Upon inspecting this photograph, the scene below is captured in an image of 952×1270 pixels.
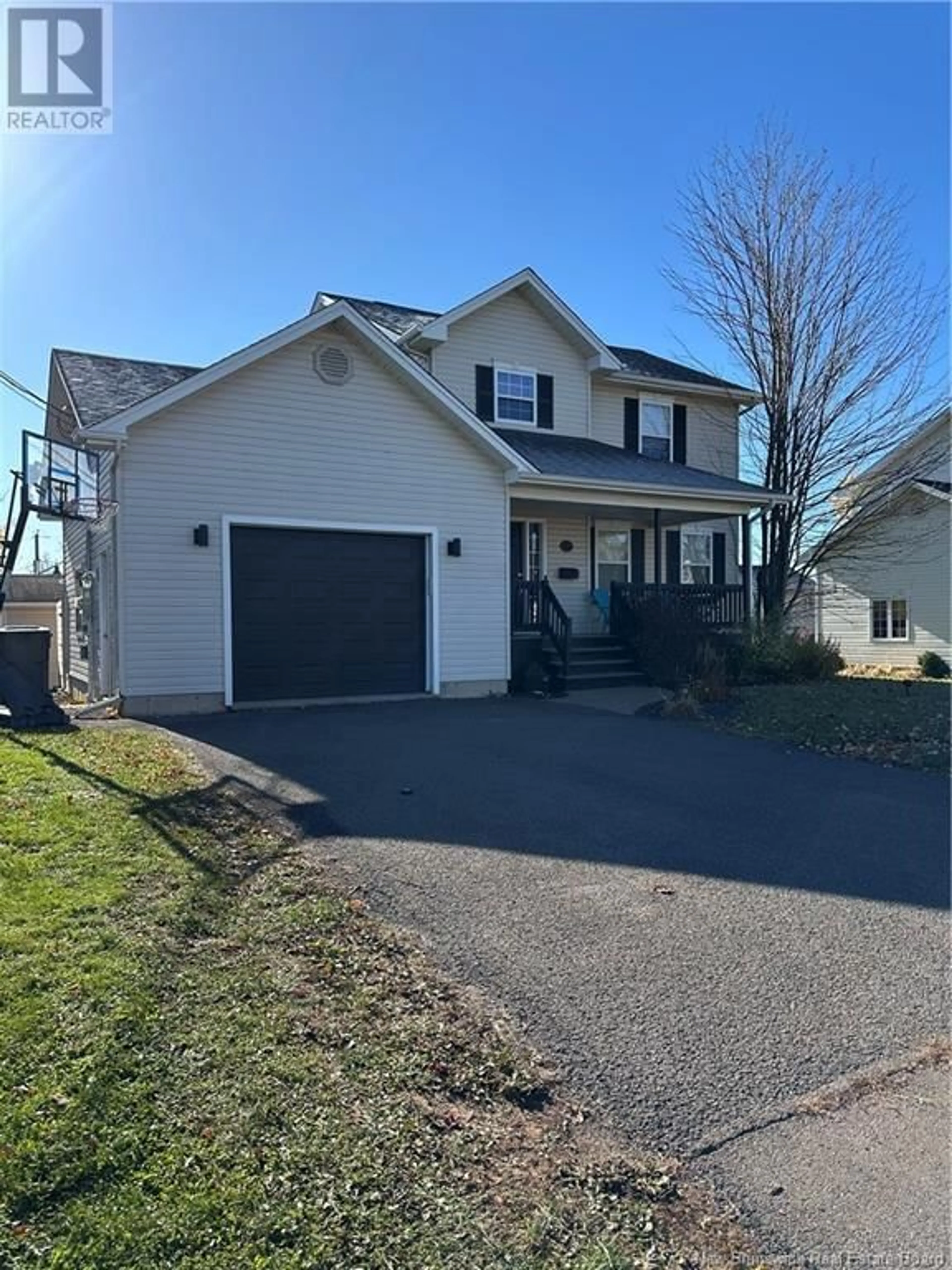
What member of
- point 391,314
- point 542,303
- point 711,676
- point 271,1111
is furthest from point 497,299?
point 271,1111

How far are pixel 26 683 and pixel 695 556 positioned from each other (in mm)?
15163

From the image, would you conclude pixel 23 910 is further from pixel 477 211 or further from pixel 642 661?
pixel 642 661

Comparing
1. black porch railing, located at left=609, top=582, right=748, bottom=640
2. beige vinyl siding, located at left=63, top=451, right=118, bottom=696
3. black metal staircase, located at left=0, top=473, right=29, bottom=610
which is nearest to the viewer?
black metal staircase, located at left=0, top=473, right=29, bottom=610

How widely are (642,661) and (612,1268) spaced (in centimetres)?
1430

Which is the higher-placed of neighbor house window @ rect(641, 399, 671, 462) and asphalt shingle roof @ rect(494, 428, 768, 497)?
neighbor house window @ rect(641, 399, 671, 462)

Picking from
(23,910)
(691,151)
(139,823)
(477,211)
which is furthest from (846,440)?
(23,910)

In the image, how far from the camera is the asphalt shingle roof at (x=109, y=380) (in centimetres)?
1216

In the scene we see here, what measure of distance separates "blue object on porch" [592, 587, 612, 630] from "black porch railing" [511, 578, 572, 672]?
93.2 inches

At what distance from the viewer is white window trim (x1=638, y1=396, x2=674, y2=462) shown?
20.1 meters

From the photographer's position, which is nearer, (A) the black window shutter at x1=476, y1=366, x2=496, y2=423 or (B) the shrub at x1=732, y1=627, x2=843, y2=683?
(B) the shrub at x1=732, y1=627, x2=843, y2=683

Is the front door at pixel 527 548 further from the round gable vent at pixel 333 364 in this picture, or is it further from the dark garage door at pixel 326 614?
the round gable vent at pixel 333 364

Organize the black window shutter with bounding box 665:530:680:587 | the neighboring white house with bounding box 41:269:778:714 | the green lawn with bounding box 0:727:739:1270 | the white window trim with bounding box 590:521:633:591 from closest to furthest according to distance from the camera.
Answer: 1. the green lawn with bounding box 0:727:739:1270
2. the neighboring white house with bounding box 41:269:778:714
3. the white window trim with bounding box 590:521:633:591
4. the black window shutter with bounding box 665:530:680:587

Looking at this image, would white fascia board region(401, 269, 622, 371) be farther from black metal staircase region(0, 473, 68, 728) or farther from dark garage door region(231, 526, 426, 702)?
black metal staircase region(0, 473, 68, 728)

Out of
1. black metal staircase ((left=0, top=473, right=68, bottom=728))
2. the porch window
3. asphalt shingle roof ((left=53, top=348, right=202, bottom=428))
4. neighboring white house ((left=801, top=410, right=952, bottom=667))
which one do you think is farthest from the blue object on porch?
black metal staircase ((left=0, top=473, right=68, bottom=728))
